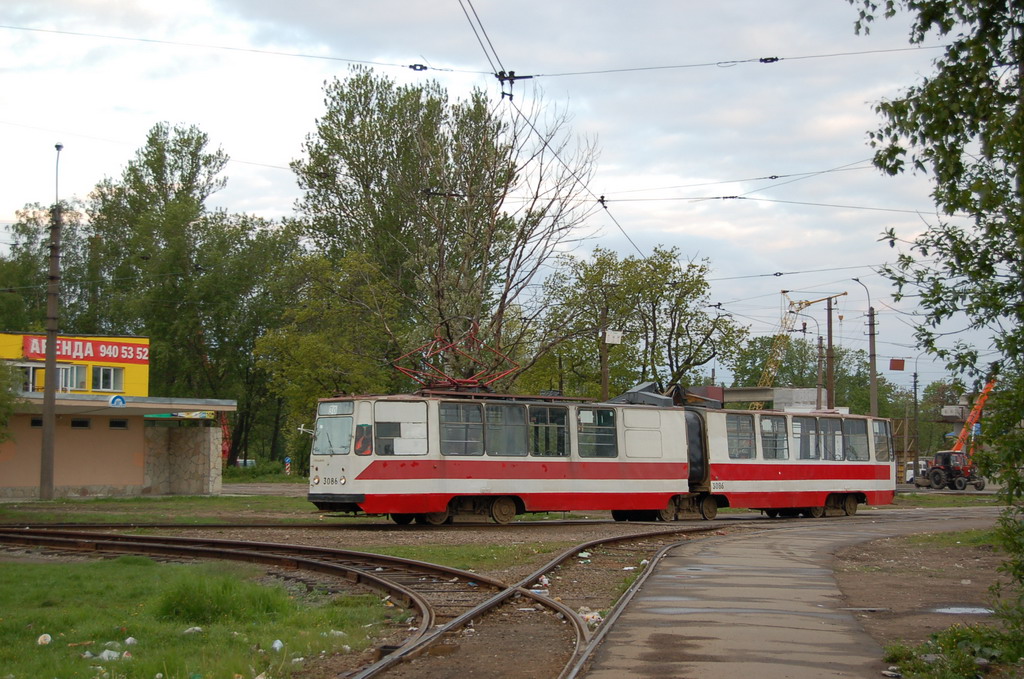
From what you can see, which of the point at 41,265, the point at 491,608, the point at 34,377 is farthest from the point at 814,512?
the point at 41,265

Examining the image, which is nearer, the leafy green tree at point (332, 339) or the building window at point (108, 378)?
the leafy green tree at point (332, 339)

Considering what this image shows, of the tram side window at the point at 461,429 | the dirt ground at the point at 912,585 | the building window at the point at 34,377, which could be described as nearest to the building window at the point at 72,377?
the building window at the point at 34,377

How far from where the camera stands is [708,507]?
2808cm

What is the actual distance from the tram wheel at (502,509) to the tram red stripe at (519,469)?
758 millimetres

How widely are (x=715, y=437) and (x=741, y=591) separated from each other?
1512 cm

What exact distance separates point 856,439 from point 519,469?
1252 cm

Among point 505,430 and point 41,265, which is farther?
point 41,265

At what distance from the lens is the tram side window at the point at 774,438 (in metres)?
28.6

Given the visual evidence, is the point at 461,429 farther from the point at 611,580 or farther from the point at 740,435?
the point at 611,580

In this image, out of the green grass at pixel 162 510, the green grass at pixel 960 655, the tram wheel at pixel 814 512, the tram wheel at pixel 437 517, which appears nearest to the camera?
the green grass at pixel 960 655

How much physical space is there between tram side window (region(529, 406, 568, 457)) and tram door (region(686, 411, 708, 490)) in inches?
180

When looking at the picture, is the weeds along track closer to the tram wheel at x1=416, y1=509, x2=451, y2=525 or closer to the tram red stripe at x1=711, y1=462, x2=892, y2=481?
the tram wheel at x1=416, y1=509, x2=451, y2=525

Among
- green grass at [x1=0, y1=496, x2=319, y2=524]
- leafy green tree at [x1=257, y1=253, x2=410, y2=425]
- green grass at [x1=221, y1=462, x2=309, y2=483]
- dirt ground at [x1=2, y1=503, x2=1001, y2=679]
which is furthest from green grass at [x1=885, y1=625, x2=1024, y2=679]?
green grass at [x1=221, y1=462, x2=309, y2=483]

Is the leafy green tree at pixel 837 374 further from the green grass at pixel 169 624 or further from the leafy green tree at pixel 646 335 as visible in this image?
the green grass at pixel 169 624
